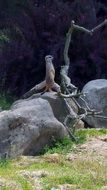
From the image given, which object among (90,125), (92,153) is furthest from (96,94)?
(92,153)

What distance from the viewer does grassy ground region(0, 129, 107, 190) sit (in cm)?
591

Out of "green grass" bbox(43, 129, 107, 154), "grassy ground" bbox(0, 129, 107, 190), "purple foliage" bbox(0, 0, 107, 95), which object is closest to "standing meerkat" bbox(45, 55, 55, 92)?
"green grass" bbox(43, 129, 107, 154)

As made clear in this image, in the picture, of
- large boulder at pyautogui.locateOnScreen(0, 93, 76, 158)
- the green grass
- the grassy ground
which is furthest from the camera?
the green grass

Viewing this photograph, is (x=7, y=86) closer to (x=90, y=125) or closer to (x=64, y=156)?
(x=90, y=125)

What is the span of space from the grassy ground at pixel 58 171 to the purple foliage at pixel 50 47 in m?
5.07

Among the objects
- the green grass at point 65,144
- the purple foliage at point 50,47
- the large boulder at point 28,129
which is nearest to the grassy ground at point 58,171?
the green grass at point 65,144

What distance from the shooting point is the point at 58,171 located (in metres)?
6.36

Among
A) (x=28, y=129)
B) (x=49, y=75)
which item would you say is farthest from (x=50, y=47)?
(x=28, y=129)

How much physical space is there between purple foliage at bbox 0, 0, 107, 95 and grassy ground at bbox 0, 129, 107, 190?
5071mm

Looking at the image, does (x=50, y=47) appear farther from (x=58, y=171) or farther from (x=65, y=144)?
(x=58, y=171)

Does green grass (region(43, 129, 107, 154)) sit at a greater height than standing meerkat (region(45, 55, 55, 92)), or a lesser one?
lesser

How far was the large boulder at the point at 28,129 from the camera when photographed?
7.05m

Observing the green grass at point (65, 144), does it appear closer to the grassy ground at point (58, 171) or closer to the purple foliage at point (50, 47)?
the grassy ground at point (58, 171)

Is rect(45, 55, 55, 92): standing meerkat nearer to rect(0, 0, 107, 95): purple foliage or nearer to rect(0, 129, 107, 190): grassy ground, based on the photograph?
rect(0, 129, 107, 190): grassy ground
